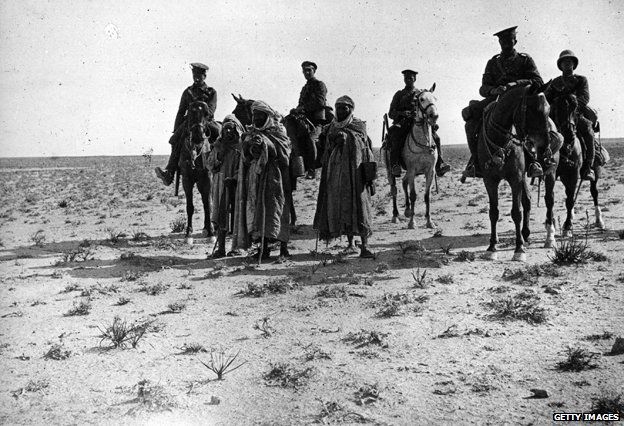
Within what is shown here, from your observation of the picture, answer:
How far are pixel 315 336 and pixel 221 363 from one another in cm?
109

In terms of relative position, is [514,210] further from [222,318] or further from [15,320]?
[15,320]

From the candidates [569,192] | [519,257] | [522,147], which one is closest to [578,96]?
[569,192]

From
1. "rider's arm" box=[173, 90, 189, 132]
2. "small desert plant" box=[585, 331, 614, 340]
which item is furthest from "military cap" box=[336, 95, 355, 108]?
"small desert plant" box=[585, 331, 614, 340]

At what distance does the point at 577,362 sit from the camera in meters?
4.20

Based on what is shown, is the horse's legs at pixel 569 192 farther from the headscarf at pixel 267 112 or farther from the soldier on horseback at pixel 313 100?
the headscarf at pixel 267 112

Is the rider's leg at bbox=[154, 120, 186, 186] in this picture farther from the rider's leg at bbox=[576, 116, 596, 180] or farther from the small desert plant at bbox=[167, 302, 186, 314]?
the rider's leg at bbox=[576, 116, 596, 180]

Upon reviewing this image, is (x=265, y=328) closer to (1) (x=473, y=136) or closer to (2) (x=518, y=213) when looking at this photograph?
(2) (x=518, y=213)

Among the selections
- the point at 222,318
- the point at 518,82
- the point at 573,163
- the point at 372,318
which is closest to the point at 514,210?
the point at 518,82

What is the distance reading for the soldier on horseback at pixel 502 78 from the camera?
792cm

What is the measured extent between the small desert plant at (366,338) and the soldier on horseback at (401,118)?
7.41 m

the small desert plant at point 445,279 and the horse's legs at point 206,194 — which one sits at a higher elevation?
Answer: the horse's legs at point 206,194

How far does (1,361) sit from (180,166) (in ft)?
21.4

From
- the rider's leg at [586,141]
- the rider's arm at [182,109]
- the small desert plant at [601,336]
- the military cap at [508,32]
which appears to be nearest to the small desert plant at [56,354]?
the small desert plant at [601,336]

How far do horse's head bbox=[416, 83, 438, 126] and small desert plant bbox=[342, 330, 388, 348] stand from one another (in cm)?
701
